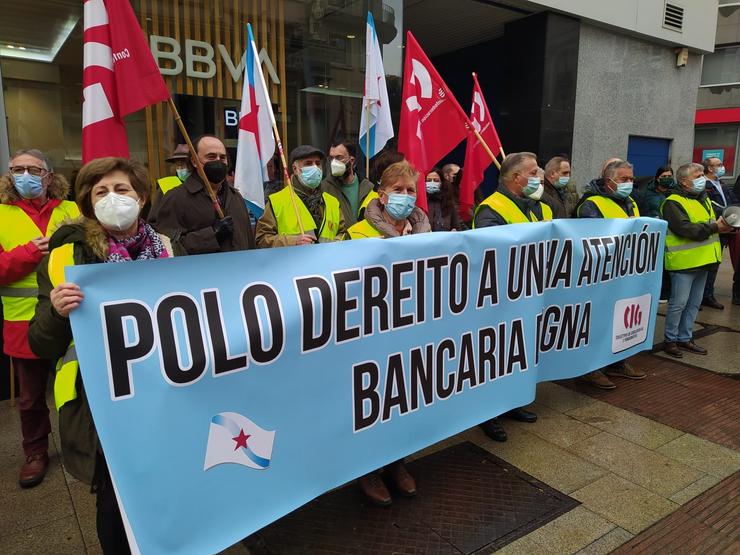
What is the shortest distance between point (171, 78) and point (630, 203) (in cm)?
477

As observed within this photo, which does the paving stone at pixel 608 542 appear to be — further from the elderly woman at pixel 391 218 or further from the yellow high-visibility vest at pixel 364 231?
the yellow high-visibility vest at pixel 364 231

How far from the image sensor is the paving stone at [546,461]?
127 inches

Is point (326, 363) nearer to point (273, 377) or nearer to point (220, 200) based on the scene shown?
point (273, 377)

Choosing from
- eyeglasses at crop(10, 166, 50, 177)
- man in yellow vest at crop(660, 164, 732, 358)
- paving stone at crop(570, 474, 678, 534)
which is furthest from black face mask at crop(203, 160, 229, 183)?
man in yellow vest at crop(660, 164, 732, 358)

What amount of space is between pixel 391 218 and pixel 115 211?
157 cm

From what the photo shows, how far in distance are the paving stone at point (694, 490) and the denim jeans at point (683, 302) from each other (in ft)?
8.01

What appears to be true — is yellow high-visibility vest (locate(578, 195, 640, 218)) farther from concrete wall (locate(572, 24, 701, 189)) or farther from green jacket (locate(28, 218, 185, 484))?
concrete wall (locate(572, 24, 701, 189))

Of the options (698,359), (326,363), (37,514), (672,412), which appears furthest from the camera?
(698,359)

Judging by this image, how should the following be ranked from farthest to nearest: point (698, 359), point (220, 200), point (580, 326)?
point (698, 359), point (580, 326), point (220, 200)

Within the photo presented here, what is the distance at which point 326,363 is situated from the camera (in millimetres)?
2404

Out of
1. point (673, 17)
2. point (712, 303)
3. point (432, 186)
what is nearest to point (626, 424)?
point (432, 186)

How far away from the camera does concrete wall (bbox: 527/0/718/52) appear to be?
8.73 meters

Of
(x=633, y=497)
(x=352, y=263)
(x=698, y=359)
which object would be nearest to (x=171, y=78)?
(x=352, y=263)

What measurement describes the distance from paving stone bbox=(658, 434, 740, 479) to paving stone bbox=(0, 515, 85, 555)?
351 centimetres
